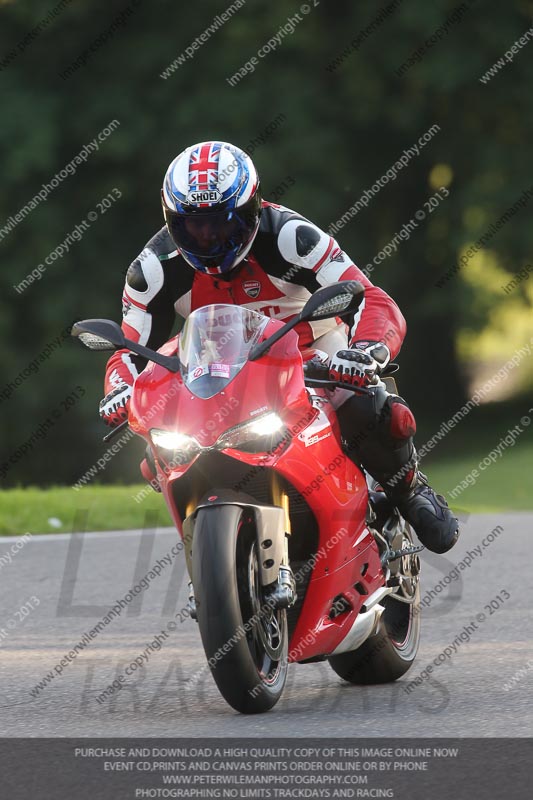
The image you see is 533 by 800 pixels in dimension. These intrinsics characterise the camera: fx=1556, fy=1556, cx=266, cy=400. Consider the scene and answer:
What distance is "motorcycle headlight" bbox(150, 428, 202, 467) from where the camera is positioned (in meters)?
4.97

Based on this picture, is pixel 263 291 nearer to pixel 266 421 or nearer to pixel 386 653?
pixel 266 421

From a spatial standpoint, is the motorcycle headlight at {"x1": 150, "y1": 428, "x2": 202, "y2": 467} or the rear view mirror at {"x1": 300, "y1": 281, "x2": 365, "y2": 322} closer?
the motorcycle headlight at {"x1": 150, "y1": 428, "x2": 202, "y2": 467}

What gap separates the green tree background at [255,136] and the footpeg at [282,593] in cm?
1530

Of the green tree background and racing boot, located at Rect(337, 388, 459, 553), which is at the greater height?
racing boot, located at Rect(337, 388, 459, 553)

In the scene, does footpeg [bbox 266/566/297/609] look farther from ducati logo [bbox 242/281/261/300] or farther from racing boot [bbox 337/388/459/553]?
ducati logo [bbox 242/281/261/300]

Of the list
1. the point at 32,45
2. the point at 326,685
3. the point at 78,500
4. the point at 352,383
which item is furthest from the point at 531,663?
the point at 32,45

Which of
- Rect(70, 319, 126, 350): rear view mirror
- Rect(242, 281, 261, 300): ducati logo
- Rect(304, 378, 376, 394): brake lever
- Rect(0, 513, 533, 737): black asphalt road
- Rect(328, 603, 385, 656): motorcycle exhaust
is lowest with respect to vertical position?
Rect(0, 513, 533, 737): black asphalt road

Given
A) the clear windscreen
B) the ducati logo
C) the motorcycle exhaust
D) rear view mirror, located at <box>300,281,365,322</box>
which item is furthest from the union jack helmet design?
the motorcycle exhaust

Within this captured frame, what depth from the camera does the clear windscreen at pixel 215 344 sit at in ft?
16.6

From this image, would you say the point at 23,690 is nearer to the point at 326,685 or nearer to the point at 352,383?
the point at 326,685

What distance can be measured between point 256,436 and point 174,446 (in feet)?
0.88

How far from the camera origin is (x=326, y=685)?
6012 mm

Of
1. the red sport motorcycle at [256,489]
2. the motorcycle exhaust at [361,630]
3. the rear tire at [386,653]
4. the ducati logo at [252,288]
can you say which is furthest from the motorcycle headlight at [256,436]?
the rear tire at [386,653]
